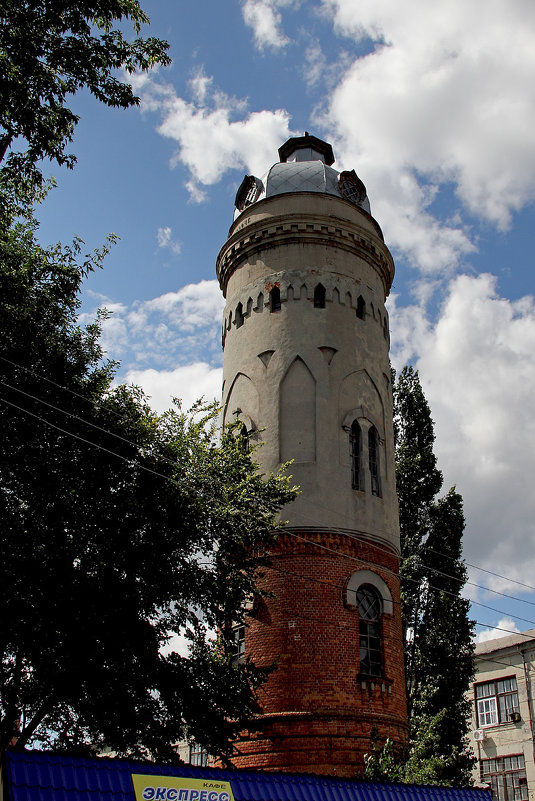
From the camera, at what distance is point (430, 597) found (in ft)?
72.3

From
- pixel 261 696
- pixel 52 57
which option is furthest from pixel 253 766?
pixel 52 57

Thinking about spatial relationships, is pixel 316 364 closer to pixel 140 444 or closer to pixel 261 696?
pixel 140 444

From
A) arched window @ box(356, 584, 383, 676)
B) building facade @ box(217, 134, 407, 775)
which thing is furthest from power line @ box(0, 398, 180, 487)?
arched window @ box(356, 584, 383, 676)

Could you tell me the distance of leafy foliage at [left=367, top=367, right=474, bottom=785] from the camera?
63.3ft

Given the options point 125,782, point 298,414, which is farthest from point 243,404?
point 125,782

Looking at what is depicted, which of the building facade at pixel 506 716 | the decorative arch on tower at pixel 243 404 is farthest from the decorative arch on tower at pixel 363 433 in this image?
the building facade at pixel 506 716

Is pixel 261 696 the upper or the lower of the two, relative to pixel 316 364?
lower

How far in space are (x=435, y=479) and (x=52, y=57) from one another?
56.5 ft

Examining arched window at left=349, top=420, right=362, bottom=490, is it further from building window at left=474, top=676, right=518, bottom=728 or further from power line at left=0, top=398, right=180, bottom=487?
building window at left=474, top=676, right=518, bottom=728

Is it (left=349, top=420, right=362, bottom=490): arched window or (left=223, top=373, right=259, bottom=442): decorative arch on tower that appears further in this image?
(left=223, top=373, right=259, bottom=442): decorative arch on tower

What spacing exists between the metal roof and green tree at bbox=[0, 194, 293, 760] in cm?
300

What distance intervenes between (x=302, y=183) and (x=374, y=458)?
8.46 meters

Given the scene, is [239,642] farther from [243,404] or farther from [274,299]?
[274,299]

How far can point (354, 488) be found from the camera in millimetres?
19109
